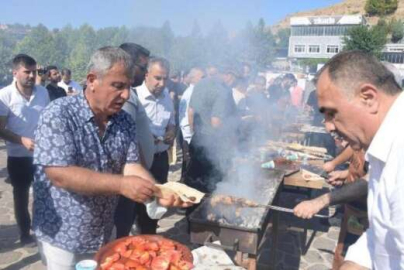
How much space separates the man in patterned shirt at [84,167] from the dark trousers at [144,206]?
1.94 metres

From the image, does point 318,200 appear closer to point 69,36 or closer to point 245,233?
point 245,233

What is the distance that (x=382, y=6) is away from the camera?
295 feet

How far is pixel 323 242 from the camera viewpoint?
5113 millimetres

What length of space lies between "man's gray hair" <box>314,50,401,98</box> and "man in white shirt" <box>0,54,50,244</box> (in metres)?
3.64

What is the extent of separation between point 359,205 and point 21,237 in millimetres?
4213

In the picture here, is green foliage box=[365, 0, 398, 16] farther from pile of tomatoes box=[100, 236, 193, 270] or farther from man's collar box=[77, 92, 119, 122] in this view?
pile of tomatoes box=[100, 236, 193, 270]

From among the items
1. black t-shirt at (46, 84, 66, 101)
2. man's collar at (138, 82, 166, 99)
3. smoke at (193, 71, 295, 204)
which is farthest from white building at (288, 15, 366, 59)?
man's collar at (138, 82, 166, 99)

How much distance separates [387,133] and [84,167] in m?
1.73

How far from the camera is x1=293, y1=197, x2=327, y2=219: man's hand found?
301 centimetres

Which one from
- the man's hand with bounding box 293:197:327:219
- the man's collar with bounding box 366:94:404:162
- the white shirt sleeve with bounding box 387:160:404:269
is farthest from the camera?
the man's hand with bounding box 293:197:327:219

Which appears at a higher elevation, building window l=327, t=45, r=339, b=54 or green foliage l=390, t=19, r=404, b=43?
green foliage l=390, t=19, r=404, b=43

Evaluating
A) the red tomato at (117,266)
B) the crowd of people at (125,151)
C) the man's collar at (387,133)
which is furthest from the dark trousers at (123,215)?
the man's collar at (387,133)

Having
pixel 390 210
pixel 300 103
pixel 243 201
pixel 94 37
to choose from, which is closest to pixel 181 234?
pixel 243 201

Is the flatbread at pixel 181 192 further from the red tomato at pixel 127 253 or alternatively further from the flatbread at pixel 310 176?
the flatbread at pixel 310 176
